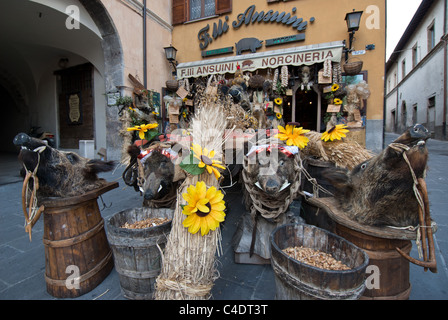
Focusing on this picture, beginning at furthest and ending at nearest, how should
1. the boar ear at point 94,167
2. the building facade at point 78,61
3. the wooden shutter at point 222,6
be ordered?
1. the wooden shutter at point 222,6
2. the building facade at point 78,61
3. the boar ear at point 94,167

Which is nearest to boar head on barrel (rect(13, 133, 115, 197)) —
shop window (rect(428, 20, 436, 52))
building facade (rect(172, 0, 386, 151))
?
building facade (rect(172, 0, 386, 151))

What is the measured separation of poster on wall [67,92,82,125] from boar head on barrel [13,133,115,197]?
8297 mm

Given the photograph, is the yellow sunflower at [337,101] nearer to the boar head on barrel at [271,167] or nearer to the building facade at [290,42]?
the building facade at [290,42]

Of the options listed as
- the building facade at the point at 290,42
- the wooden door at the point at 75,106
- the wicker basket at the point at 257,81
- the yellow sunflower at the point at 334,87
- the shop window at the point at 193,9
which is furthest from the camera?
the shop window at the point at 193,9

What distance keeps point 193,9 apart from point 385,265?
10558mm

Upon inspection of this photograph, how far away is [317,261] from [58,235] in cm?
192

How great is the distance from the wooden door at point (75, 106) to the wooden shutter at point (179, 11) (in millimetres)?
4021

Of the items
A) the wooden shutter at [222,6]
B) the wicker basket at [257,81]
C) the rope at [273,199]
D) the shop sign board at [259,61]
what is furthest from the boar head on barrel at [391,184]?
the wooden shutter at [222,6]

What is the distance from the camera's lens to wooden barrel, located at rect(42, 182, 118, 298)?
65.3 inches

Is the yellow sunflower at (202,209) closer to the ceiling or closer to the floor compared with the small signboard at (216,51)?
closer to the floor

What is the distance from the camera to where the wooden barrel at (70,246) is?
5.44 feet

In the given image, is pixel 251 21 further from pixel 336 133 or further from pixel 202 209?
pixel 202 209

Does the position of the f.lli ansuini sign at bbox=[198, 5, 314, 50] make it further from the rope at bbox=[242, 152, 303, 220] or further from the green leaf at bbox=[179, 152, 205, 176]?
the green leaf at bbox=[179, 152, 205, 176]

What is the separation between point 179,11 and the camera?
29.9 feet
